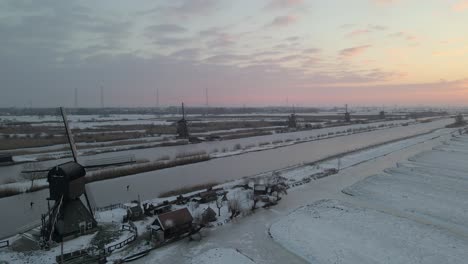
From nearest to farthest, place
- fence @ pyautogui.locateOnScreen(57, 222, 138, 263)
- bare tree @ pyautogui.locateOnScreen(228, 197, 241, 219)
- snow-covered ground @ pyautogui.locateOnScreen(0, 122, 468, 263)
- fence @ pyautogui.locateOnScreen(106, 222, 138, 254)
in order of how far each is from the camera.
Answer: fence @ pyautogui.locateOnScreen(57, 222, 138, 263), snow-covered ground @ pyautogui.locateOnScreen(0, 122, 468, 263), fence @ pyautogui.locateOnScreen(106, 222, 138, 254), bare tree @ pyautogui.locateOnScreen(228, 197, 241, 219)

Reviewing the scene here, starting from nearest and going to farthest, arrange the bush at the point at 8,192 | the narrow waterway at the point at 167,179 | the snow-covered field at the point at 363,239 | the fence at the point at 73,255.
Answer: the fence at the point at 73,255, the snow-covered field at the point at 363,239, the narrow waterway at the point at 167,179, the bush at the point at 8,192

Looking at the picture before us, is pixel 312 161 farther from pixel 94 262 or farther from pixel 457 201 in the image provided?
pixel 94 262

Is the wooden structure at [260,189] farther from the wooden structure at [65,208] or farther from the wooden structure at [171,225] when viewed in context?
the wooden structure at [65,208]

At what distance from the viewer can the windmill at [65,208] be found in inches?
460

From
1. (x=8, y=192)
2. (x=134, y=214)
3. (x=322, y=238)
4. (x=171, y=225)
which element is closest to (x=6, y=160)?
(x=8, y=192)

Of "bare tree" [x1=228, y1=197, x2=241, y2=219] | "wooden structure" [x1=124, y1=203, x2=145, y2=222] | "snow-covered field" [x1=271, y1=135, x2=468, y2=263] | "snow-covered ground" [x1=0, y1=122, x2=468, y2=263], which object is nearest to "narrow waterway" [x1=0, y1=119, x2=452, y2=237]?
"wooden structure" [x1=124, y1=203, x2=145, y2=222]

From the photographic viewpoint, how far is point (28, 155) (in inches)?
1185

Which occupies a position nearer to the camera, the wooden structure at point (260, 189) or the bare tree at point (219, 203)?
the bare tree at point (219, 203)

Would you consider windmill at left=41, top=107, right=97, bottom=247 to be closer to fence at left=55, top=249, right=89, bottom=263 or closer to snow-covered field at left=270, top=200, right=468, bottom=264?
fence at left=55, top=249, right=89, bottom=263

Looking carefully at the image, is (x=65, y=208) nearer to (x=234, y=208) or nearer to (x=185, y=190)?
(x=234, y=208)

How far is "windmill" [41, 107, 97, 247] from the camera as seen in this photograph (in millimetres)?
11688

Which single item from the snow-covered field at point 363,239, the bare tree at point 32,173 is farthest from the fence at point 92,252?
the bare tree at point 32,173

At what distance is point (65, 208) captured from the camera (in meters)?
12.1

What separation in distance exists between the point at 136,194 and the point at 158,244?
25.5 ft
